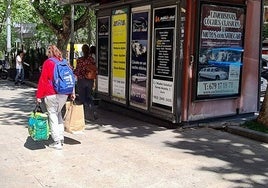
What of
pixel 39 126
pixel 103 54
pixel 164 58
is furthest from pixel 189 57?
pixel 103 54

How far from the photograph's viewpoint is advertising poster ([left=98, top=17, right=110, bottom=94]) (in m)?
11.5

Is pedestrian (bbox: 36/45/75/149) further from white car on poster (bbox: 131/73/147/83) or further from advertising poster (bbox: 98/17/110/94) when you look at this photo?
advertising poster (bbox: 98/17/110/94)

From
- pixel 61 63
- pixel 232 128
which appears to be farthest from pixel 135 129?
pixel 61 63

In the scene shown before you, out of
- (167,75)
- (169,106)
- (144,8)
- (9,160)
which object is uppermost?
(144,8)

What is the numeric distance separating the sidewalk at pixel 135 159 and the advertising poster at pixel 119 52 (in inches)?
65.3

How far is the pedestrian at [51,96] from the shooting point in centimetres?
695

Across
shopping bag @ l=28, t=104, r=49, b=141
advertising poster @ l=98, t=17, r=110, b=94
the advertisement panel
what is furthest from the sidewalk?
advertising poster @ l=98, t=17, r=110, b=94

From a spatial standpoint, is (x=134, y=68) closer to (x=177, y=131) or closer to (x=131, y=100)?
(x=131, y=100)

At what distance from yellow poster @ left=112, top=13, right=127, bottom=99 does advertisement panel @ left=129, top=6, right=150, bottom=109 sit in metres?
0.37

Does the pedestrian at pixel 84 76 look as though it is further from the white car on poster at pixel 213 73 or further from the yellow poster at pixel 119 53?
the white car on poster at pixel 213 73

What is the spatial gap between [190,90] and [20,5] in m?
23.6

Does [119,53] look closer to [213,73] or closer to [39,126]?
[213,73]

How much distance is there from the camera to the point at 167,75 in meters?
8.79

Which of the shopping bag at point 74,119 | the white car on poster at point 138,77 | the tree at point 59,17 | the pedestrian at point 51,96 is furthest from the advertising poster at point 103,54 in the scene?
the tree at point 59,17
